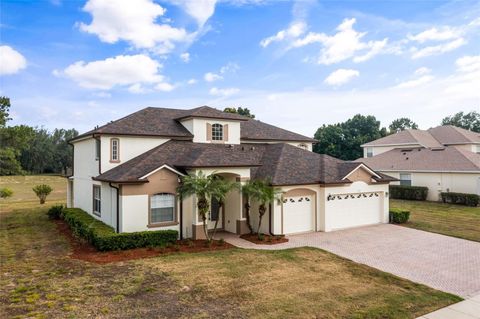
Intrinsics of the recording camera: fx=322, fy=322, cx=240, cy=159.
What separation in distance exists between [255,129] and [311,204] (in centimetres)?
836

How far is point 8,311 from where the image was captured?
8.28 meters

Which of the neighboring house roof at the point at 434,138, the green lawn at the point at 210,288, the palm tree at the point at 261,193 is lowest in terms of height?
the green lawn at the point at 210,288

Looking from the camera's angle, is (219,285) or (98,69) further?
(98,69)

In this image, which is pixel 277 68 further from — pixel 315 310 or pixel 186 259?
pixel 315 310

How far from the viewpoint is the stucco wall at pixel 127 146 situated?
18.0 meters

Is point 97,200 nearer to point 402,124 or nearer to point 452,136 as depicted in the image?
point 452,136

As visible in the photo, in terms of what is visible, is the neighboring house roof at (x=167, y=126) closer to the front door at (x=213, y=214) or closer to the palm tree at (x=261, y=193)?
the front door at (x=213, y=214)

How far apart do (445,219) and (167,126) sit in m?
20.2

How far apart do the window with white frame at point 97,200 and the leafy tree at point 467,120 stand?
8342cm

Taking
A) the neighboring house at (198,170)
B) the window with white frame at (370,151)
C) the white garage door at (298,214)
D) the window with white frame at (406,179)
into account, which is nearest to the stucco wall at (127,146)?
the neighboring house at (198,170)

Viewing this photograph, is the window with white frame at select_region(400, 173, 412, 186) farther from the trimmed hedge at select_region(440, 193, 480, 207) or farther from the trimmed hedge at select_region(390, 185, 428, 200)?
the trimmed hedge at select_region(440, 193, 480, 207)

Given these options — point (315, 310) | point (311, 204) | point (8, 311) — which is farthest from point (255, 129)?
point (8, 311)

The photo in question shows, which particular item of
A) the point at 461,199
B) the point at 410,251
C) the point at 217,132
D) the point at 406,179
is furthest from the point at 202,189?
the point at 406,179

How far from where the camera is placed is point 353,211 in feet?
65.7
